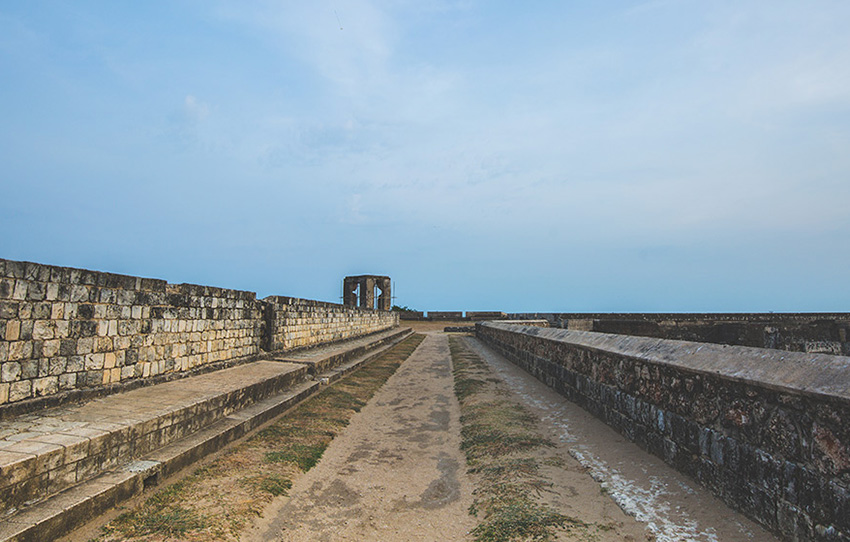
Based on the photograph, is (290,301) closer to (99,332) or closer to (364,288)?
(99,332)

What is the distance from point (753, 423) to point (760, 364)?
1.27 ft

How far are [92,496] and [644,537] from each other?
11.1 feet

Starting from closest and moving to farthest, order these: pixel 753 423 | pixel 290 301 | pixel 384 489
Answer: pixel 753 423, pixel 384 489, pixel 290 301

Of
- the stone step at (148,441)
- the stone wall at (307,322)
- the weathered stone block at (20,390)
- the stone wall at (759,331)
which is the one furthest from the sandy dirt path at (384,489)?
the stone wall at (759,331)

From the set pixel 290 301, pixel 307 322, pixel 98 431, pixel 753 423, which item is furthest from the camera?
pixel 307 322

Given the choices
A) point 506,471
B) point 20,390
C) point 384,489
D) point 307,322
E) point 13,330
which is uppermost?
point 13,330

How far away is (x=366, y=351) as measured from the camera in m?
13.1

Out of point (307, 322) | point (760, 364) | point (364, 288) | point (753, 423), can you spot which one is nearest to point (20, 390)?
point (753, 423)

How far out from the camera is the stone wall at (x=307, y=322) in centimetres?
941

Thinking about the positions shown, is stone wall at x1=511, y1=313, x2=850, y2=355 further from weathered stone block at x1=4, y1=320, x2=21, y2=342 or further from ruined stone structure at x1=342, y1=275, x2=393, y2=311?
ruined stone structure at x1=342, y1=275, x2=393, y2=311

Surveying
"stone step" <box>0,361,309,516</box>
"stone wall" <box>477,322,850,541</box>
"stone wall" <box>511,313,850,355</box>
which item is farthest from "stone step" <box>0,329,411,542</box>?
"stone wall" <box>511,313,850,355</box>

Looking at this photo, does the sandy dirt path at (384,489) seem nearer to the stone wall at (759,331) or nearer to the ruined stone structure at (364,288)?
the stone wall at (759,331)

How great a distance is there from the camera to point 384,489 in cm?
351

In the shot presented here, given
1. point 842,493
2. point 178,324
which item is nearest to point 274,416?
point 178,324
